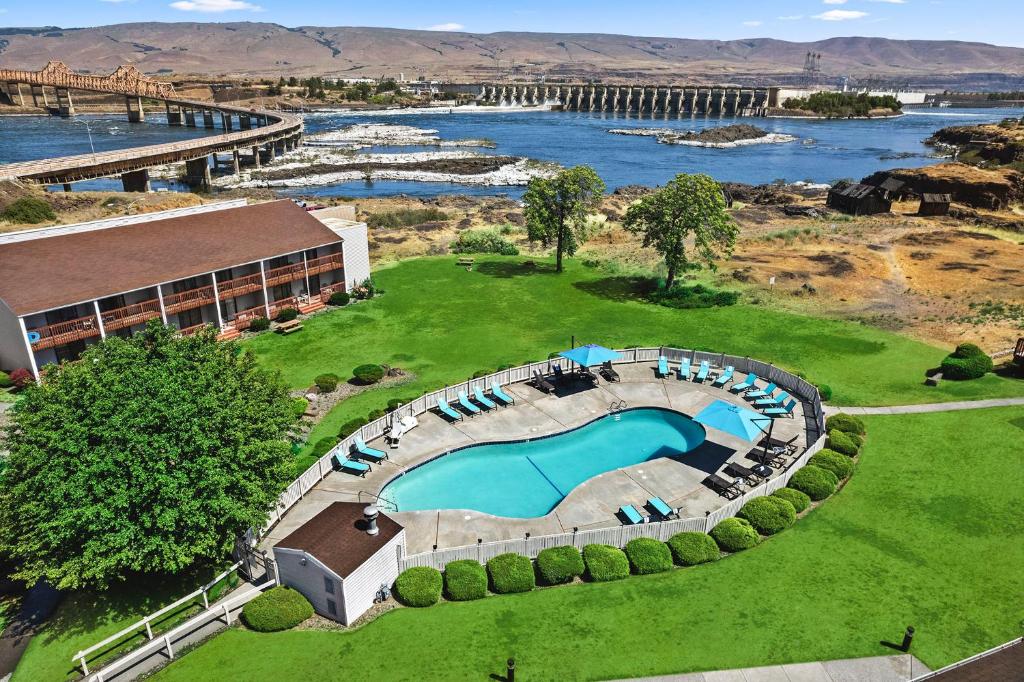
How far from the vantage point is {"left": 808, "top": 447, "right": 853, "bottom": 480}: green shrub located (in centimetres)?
2633

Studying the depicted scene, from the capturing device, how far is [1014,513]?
24.1m

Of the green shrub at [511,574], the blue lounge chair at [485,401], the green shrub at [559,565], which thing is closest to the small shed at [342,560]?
the green shrub at [511,574]

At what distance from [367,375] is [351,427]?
6512 mm

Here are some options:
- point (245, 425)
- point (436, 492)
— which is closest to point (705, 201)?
point (436, 492)

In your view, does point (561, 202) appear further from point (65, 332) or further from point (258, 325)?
point (65, 332)

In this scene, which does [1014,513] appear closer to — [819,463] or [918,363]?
[819,463]

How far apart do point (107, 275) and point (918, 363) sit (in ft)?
160

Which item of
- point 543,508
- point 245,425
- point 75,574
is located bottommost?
point 543,508

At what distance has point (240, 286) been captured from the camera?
4281 centimetres

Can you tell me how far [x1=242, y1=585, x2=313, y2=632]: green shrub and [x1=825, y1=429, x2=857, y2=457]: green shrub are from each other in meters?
22.8

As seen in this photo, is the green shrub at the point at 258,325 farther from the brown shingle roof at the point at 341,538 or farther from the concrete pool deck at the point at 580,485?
the brown shingle roof at the point at 341,538

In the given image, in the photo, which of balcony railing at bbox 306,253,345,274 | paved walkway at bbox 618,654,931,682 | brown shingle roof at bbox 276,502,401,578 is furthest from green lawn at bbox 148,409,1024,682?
balcony railing at bbox 306,253,345,274

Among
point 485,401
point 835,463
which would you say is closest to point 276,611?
point 485,401

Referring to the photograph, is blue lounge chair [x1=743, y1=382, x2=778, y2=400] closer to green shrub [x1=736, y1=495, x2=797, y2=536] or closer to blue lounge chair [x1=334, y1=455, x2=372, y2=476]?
green shrub [x1=736, y1=495, x2=797, y2=536]
